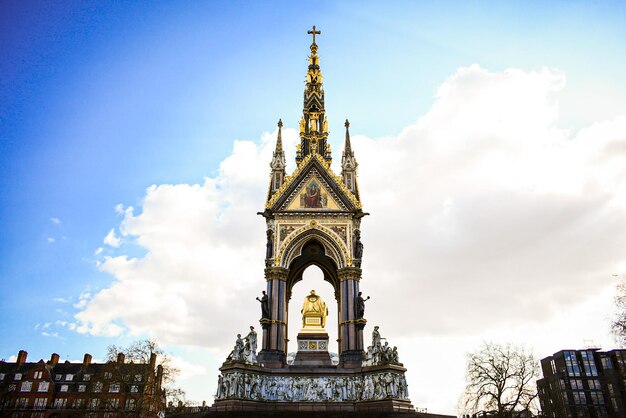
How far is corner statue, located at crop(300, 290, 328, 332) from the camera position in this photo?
25.9 m

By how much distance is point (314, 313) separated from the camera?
2614cm

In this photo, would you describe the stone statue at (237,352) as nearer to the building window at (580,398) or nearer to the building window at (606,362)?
the building window at (580,398)

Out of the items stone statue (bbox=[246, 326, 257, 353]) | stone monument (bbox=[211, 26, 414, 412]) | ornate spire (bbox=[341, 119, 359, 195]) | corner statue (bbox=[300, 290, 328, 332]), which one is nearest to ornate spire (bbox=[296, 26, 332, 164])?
stone monument (bbox=[211, 26, 414, 412])

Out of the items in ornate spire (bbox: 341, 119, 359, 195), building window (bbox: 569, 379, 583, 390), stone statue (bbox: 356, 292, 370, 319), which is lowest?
stone statue (bbox: 356, 292, 370, 319)

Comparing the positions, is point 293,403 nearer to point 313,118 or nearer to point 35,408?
point 313,118

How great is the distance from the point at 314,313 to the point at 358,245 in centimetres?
435

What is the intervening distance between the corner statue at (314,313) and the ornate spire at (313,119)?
27.4 feet

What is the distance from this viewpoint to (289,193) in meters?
27.3

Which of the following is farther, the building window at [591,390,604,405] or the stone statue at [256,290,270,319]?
the building window at [591,390,604,405]

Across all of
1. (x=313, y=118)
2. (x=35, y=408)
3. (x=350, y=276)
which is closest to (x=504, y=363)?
(x=350, y=276)

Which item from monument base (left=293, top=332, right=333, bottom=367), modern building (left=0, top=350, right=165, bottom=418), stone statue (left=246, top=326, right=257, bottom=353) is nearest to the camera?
stone statue (left=246, top=326, right=257, bottom=353)

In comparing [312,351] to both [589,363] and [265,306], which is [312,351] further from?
[589,363]

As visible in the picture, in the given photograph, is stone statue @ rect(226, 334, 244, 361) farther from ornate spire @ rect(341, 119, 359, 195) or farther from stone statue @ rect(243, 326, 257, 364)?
ornate spire @ rect(341, 119, 359, 195)

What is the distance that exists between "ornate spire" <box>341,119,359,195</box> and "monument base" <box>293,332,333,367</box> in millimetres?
8152
